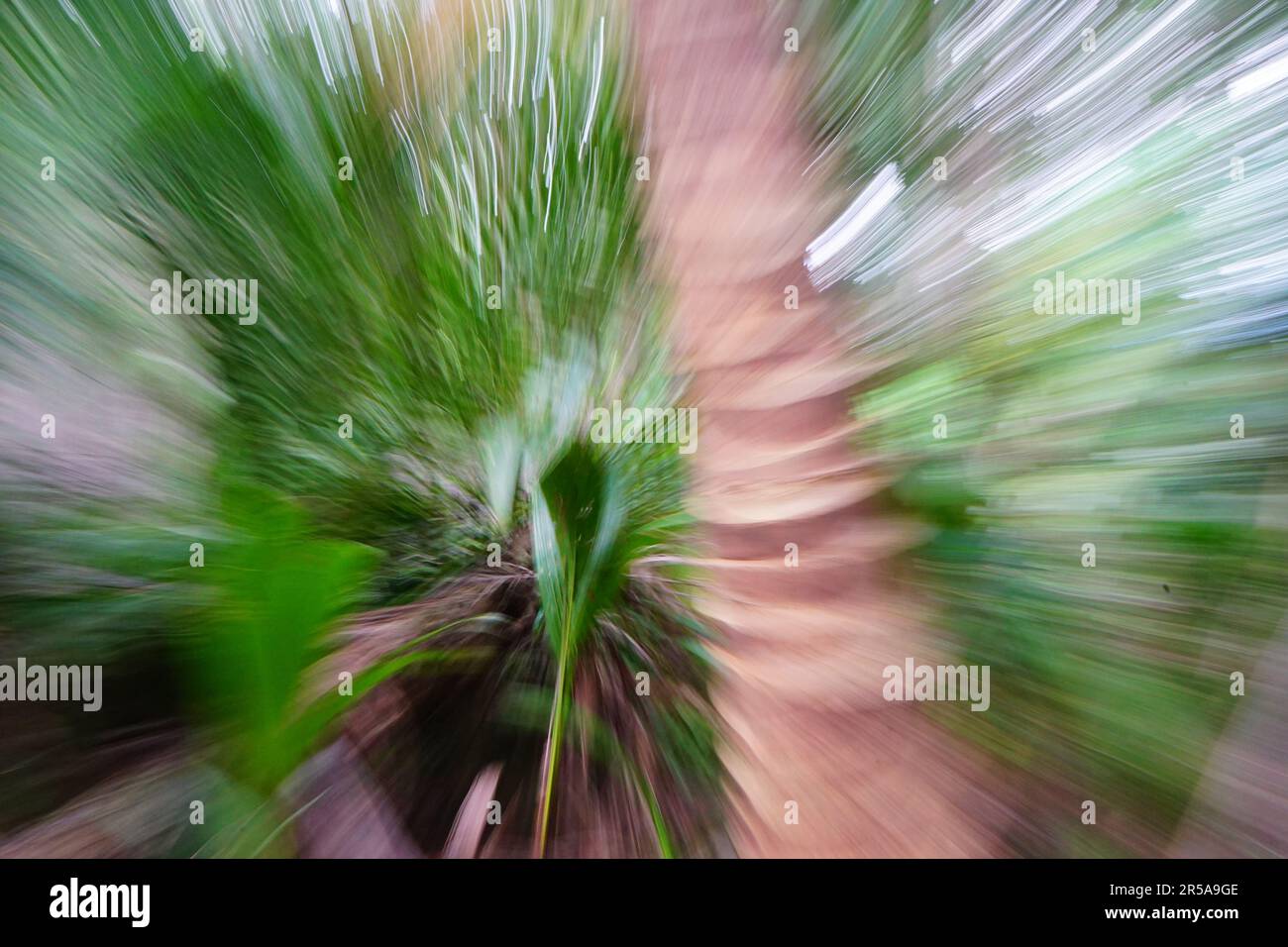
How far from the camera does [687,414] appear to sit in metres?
0.89

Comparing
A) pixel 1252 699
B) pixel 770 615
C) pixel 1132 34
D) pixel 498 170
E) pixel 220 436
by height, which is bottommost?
pixel 1252 699

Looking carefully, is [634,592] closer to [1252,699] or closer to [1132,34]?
[1252,699]

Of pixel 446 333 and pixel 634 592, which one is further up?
pixel 446 333

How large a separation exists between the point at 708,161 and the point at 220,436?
0.64 m

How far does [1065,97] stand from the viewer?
880mm

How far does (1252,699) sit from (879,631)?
1.38 ft
